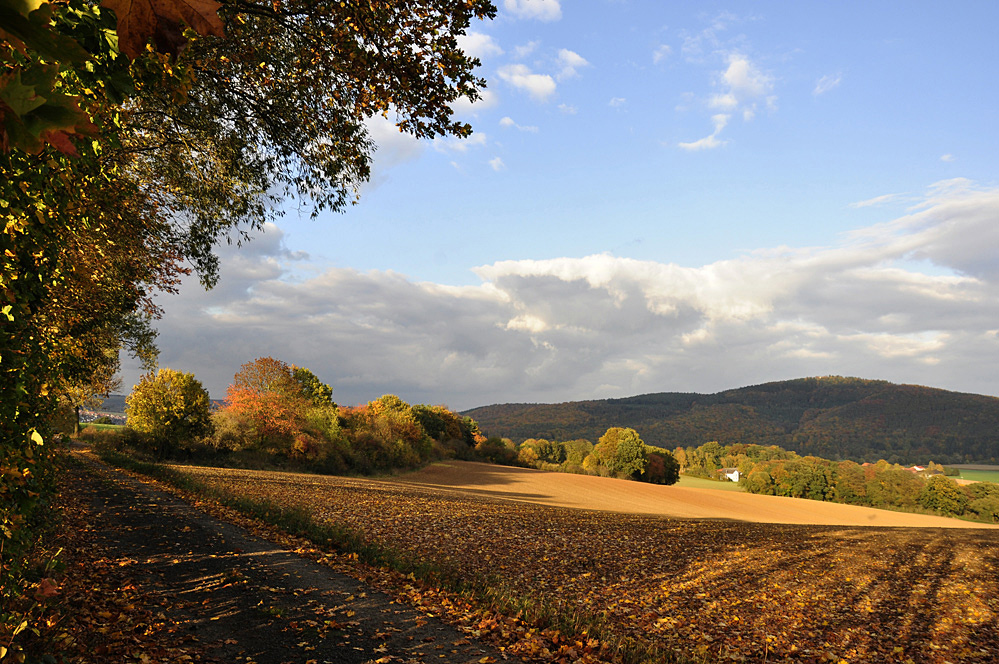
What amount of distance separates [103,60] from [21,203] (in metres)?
1.28

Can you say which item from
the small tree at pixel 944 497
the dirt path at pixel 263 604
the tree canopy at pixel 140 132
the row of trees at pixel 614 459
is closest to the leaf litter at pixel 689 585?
the dirt path at pixel 263 604

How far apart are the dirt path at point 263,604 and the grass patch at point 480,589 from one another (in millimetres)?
1162

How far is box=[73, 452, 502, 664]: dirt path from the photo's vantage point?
6.60m

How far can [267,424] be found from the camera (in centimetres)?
4297

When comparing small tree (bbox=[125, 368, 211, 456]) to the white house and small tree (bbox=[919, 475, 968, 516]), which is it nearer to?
small tree (bbox=[919, 475, 968, 516])

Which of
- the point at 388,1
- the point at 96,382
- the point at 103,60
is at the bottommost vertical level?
the point at 96,382

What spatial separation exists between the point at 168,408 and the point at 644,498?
41401 millimetres

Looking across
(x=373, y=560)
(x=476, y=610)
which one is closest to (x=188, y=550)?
(x=373, y=560)

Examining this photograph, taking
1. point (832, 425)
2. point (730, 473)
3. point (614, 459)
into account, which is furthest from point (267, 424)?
point (832, 425)

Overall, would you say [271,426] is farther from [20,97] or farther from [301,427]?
[20,97]

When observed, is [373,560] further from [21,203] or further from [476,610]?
[21,203]

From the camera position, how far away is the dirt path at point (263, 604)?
6.60m

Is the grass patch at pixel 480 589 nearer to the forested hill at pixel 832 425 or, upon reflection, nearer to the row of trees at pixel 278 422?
the row of trees at pixel 278 422

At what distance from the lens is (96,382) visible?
24.3m
